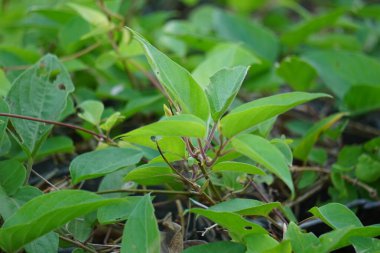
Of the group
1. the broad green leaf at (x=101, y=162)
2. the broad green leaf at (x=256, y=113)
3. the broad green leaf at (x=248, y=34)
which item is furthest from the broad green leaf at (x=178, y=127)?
the broad green leaf at (x=248, y=34)

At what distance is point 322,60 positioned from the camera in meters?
1.31

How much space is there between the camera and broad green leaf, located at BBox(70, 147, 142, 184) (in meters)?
0.79

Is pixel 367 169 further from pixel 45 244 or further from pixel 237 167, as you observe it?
pixel 45 244

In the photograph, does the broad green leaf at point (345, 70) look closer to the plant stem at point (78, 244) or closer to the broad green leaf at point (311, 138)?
the broad green leaf at point (311, 138)

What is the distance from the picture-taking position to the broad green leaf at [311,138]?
1.03m

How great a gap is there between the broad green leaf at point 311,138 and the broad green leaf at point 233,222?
1.13 feet

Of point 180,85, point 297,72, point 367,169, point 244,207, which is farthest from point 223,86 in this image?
point 297,72

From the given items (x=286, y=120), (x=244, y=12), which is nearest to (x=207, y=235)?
(x=286, y=120)

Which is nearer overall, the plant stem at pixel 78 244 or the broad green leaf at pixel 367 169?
the plant stem at pixel 78 244

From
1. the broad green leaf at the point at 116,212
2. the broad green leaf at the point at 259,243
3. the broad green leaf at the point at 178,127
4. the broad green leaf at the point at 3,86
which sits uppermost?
the broad green leaf at the point at 178,127

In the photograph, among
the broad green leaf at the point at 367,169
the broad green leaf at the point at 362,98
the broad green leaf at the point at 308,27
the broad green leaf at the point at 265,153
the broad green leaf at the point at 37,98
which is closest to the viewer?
the broad green leaf at the point at 265,153

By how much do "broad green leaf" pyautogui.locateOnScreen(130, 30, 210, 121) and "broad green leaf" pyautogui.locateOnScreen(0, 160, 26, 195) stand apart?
0.25m

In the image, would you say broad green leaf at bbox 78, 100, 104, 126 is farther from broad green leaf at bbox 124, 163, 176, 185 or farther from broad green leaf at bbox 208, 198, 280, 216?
broad green leaf at bbox 208, 198, 280, 216

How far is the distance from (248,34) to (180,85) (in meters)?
0.86
